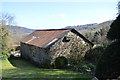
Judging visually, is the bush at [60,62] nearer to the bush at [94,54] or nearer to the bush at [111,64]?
the bush at [94,54]

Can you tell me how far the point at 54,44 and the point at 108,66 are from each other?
33.9 feet

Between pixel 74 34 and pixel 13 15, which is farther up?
pixel 13 15

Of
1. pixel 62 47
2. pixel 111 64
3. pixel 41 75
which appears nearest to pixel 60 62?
pixel 62 47

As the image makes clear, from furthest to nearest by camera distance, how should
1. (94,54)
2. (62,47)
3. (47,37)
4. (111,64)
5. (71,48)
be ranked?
(47,37), (94,54), (71,48), (62,47), (111,64)

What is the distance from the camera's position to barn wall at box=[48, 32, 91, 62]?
15.9m

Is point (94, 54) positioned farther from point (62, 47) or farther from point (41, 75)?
point (41, 75)

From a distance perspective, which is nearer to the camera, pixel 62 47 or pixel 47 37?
pixel 62 47

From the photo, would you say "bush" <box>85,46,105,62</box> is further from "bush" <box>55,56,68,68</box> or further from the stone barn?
"bush" <box>55,56,68,68</box>

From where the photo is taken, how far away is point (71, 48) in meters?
17.2

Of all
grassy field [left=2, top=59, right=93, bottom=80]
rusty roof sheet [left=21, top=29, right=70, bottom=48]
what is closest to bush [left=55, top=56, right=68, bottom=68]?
rusty roof sheet [left=21, top=29, right=70, bottom=48]

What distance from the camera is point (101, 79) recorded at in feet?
20.5

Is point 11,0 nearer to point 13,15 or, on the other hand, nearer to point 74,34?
point 74,34

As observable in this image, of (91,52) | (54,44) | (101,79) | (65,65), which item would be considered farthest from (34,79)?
(91,52)

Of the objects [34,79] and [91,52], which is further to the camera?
[91,52]
